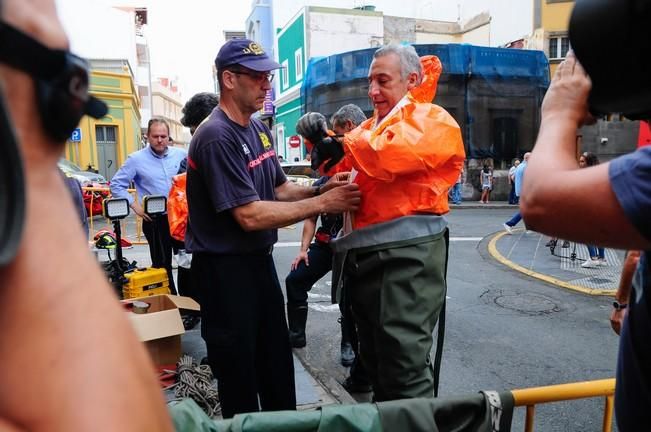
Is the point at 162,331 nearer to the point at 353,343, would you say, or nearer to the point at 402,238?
the point at 353,343

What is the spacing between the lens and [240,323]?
2.41 metres

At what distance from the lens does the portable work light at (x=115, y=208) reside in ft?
14.4

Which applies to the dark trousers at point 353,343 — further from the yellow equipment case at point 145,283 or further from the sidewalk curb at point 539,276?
the sidewalk curb at point 539,276

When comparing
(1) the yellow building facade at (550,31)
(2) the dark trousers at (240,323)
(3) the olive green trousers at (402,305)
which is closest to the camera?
(3) the olive green trousers at (402,305)

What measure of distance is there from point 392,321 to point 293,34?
30592 mm

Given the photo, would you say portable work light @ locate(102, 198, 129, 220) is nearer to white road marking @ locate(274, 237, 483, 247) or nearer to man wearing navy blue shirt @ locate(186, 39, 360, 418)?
man wearing navy blue shirt @ locate(186, 39, 360, 418)

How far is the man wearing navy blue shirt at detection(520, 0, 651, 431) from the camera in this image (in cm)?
90

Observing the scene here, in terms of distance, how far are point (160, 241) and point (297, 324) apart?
189 cm

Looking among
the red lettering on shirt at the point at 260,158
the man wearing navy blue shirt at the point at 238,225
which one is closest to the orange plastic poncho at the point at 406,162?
the man wearing navy blue shirt at the point at 238,225

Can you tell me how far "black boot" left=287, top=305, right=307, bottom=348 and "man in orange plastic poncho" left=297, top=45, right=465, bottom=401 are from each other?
200cm

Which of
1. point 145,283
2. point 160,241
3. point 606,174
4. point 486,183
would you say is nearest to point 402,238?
point 606,174

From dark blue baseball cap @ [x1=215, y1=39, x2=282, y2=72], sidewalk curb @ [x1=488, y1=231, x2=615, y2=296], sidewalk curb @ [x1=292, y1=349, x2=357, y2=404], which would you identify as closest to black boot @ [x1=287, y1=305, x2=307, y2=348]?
sidewalk curb @ [x1=292, y1=349, x2=357, y2=404]

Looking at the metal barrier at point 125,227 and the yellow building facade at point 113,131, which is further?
the yellow building facade at point 113,131

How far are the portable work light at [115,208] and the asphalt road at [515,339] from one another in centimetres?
204
